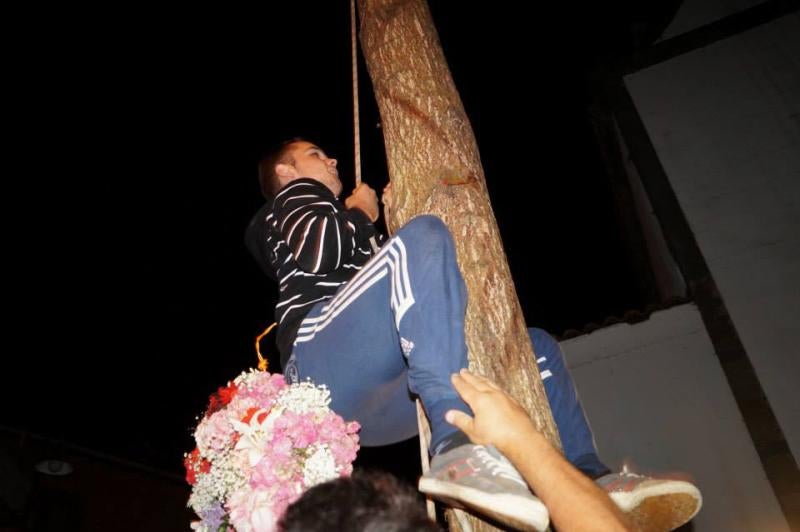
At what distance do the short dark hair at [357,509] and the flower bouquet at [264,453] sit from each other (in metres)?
0.85

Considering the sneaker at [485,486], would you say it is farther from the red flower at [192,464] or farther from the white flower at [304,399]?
the red flower at [192,464]

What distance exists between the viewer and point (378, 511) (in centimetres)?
89

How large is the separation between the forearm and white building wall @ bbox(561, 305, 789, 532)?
609 cm

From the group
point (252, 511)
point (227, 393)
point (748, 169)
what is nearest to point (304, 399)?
point (252, 511)

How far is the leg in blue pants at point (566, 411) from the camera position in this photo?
202 centimetres

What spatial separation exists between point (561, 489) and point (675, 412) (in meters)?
6.26

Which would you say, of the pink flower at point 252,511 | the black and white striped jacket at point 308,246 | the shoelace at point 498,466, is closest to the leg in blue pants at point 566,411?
the shoelace at point 498,466

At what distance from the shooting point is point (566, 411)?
2193mm

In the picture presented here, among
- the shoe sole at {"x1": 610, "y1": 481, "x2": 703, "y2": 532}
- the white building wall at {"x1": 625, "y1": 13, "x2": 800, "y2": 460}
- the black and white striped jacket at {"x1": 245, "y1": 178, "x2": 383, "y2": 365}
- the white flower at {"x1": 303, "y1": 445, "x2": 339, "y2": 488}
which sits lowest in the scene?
the shoe sole at {"x1": 610, "y1": 481, "x2": 703, "y2": 532}

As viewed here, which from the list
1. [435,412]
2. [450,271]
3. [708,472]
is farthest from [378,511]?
[708,472]

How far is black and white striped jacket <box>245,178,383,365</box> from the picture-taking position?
83.7 inches

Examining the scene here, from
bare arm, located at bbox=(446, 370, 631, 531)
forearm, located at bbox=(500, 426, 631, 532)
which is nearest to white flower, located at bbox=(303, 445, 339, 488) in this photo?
bare arm, located at bbox=(446, 370, 631, 531)

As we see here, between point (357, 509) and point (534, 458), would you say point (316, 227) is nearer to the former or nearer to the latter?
point (534, 458)

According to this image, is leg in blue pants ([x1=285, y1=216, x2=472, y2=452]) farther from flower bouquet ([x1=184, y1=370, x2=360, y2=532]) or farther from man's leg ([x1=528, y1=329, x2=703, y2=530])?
man's leg ([x1=528, y1=329, x2=703, y2=530])
